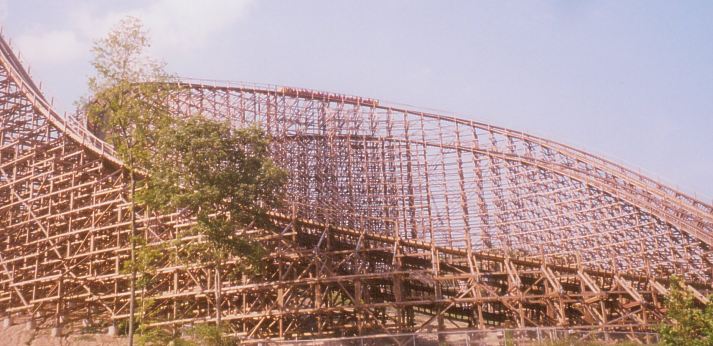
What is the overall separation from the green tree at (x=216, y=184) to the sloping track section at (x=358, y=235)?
4.72 ft

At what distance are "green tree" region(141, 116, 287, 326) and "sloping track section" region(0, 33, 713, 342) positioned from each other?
1.44 meters

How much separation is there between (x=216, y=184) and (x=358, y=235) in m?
7.24

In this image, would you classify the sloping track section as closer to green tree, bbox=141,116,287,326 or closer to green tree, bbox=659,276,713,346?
green tree, bbox=141,116,287,326

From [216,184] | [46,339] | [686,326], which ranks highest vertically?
[216,184]

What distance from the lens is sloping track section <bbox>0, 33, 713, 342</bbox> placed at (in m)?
25.0

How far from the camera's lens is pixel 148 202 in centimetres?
2052

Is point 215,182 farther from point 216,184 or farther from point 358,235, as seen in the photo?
point 358,235

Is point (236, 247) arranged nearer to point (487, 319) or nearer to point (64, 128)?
point (64, 128)

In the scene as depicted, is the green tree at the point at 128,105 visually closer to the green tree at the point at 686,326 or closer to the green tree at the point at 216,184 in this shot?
the green tree at the point at 216,184

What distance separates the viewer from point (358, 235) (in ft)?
84.8

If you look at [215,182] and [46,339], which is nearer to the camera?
[215,182]

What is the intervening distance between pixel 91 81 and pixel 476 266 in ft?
51.5

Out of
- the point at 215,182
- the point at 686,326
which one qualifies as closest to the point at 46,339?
the point at 215,182

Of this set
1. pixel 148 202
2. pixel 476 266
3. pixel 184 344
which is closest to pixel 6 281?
pixel 148 202
